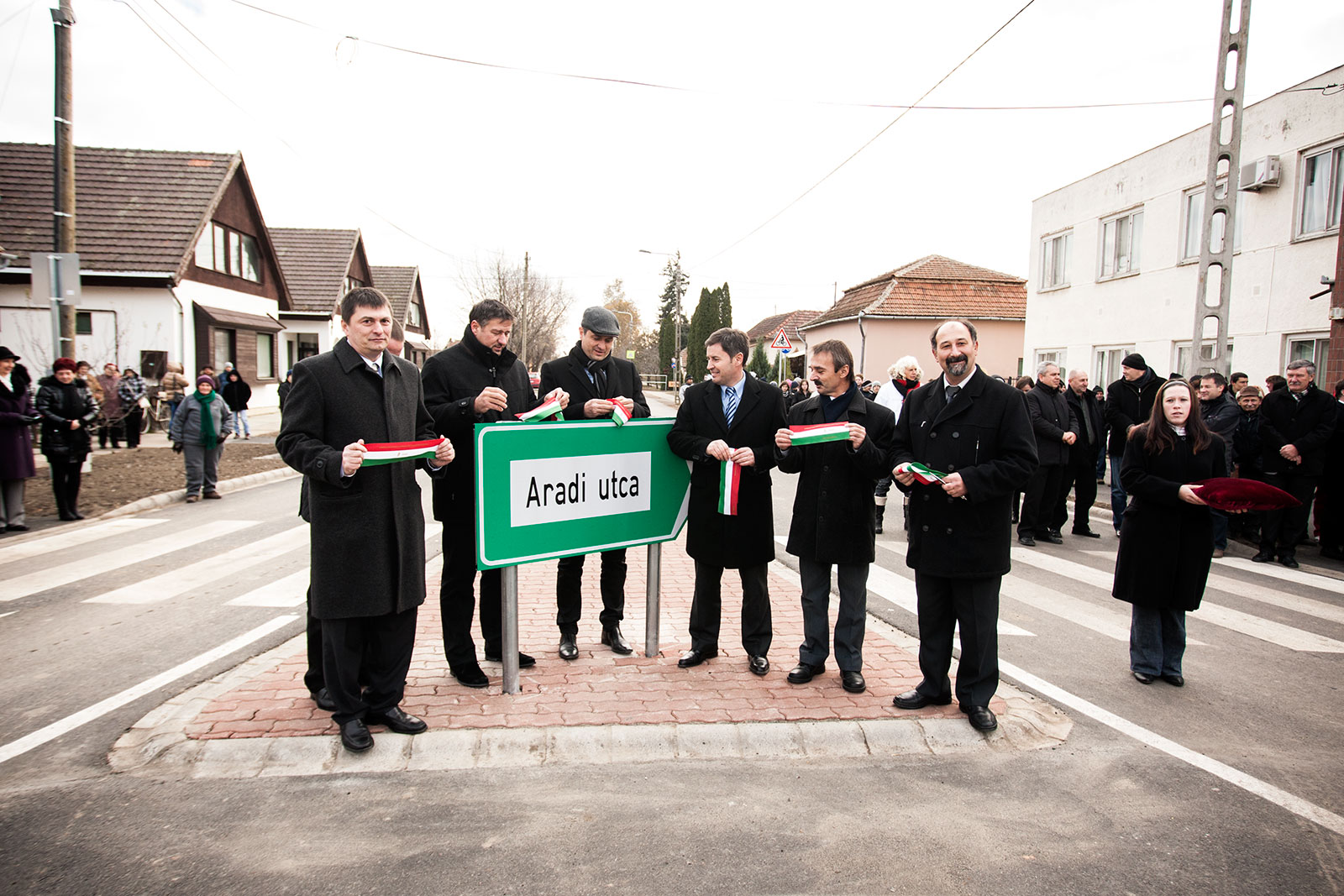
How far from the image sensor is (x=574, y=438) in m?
4.95

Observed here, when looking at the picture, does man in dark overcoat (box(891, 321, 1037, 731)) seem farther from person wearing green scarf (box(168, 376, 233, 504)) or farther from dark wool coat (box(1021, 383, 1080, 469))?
person wearing green scarf (box(168, 376, 233, 504))

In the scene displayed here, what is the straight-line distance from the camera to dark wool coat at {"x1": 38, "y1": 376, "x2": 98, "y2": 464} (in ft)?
33.7

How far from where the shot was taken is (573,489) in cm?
498

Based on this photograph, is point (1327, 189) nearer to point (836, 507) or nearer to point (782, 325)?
point (836, 507)

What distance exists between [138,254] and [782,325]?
55220 millimetres

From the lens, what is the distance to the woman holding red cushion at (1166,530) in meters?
5.18

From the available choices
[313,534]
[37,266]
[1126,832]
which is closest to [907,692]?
[1126,832]

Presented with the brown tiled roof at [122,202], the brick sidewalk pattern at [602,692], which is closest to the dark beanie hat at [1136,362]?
the brick sidewalk pattern at [602,692]

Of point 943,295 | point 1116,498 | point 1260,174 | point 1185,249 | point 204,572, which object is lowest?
point 204,572

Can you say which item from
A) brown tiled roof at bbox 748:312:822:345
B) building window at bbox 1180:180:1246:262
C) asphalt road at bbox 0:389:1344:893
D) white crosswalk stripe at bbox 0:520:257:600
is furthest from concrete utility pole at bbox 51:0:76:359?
brown tiled roof at bbox 748:312:822:345

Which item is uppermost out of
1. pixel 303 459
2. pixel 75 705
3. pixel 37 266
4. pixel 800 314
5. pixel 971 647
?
pixel 800 314

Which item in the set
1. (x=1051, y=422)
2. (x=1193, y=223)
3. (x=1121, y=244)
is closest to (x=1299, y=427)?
(x=1051, y=422)

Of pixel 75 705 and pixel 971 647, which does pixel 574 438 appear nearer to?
pixel 971 647

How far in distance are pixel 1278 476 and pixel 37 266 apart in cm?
1730
